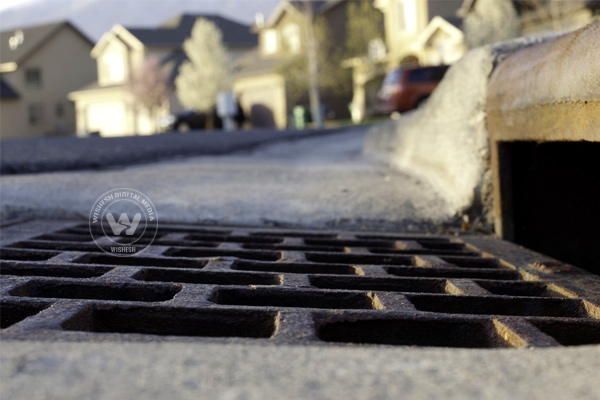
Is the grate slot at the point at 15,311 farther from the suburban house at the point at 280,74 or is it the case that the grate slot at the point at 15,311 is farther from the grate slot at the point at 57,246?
the suburban house at the point at 280,74

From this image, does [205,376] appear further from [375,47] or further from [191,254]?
[375,47]

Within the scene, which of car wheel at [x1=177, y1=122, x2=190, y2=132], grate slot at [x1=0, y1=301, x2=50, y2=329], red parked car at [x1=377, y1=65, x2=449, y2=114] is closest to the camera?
grate slot at [x1=0, y1=301, x2=50, y2=329]

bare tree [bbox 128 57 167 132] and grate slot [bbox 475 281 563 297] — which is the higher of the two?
bare tree [bbox 128 57 167 132]

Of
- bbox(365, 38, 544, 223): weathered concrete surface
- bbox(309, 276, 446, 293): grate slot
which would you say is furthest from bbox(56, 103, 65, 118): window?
bbox(309, 276, 446, 293): grate slot

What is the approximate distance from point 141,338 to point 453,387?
0.84 metres

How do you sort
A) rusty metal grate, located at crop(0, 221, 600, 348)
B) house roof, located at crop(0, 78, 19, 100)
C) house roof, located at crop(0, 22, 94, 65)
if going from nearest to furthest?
1. rusty metal grate, located at crop(0, 221, 600, 348)
2. house roof, located at crop(0, 78, 19, 100)
3. house roof, located at crop(0, 22, 94, 65)

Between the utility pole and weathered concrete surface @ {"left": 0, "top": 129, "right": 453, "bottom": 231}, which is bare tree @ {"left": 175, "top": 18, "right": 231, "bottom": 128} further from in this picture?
weathered concrete surface @ {"left": 0, "top": 129, "right": 453, "bottom": 231}

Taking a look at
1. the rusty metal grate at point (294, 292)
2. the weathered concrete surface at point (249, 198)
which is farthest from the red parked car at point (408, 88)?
the rusty metal grate at point (294, 292)

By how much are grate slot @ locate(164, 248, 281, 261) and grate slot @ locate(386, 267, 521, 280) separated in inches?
25.8

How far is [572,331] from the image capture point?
2.27 m

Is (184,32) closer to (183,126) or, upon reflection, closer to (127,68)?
(127,68)

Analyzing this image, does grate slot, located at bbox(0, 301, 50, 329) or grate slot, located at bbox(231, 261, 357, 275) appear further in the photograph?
grate slot, located at bbox(231, 261, 357, 275)

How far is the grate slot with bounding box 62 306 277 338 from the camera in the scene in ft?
7.41

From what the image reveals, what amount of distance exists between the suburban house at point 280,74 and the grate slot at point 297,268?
2701 cm
